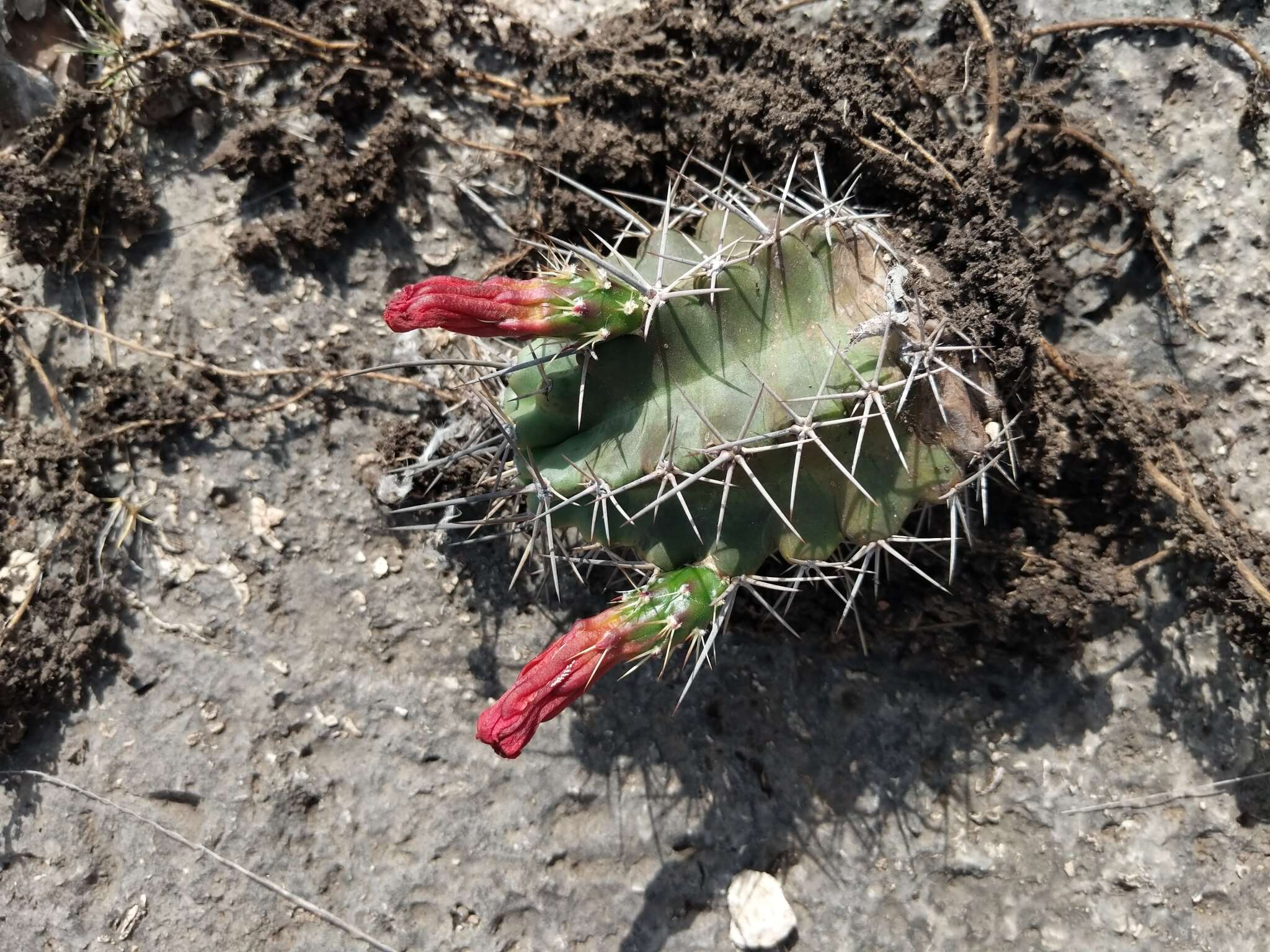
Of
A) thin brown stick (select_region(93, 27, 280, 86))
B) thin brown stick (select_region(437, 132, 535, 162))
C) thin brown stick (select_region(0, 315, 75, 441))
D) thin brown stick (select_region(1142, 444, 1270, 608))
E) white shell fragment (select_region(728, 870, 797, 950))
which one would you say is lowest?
white shell fragment (select_region(728, 870, 797, 950))

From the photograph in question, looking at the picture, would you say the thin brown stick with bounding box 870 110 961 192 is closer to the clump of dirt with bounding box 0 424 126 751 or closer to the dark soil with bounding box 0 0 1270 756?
the dark soil with bounding box 0 0 1270 756

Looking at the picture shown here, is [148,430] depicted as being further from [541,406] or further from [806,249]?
[806,249]

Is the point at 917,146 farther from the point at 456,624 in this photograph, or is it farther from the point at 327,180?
the point at 456,624

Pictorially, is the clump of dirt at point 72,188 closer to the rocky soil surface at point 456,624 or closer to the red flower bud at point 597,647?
the rocky soil surface at point 456,624

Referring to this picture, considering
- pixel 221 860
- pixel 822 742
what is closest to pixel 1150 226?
pixel 822 742

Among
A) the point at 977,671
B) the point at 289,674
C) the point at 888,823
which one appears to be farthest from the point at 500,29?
the point at 888,823

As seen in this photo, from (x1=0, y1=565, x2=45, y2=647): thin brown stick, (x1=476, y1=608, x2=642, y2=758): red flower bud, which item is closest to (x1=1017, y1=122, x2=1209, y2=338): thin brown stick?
(x1=476, y1=608, x2=642, y2=758): red flower bud
